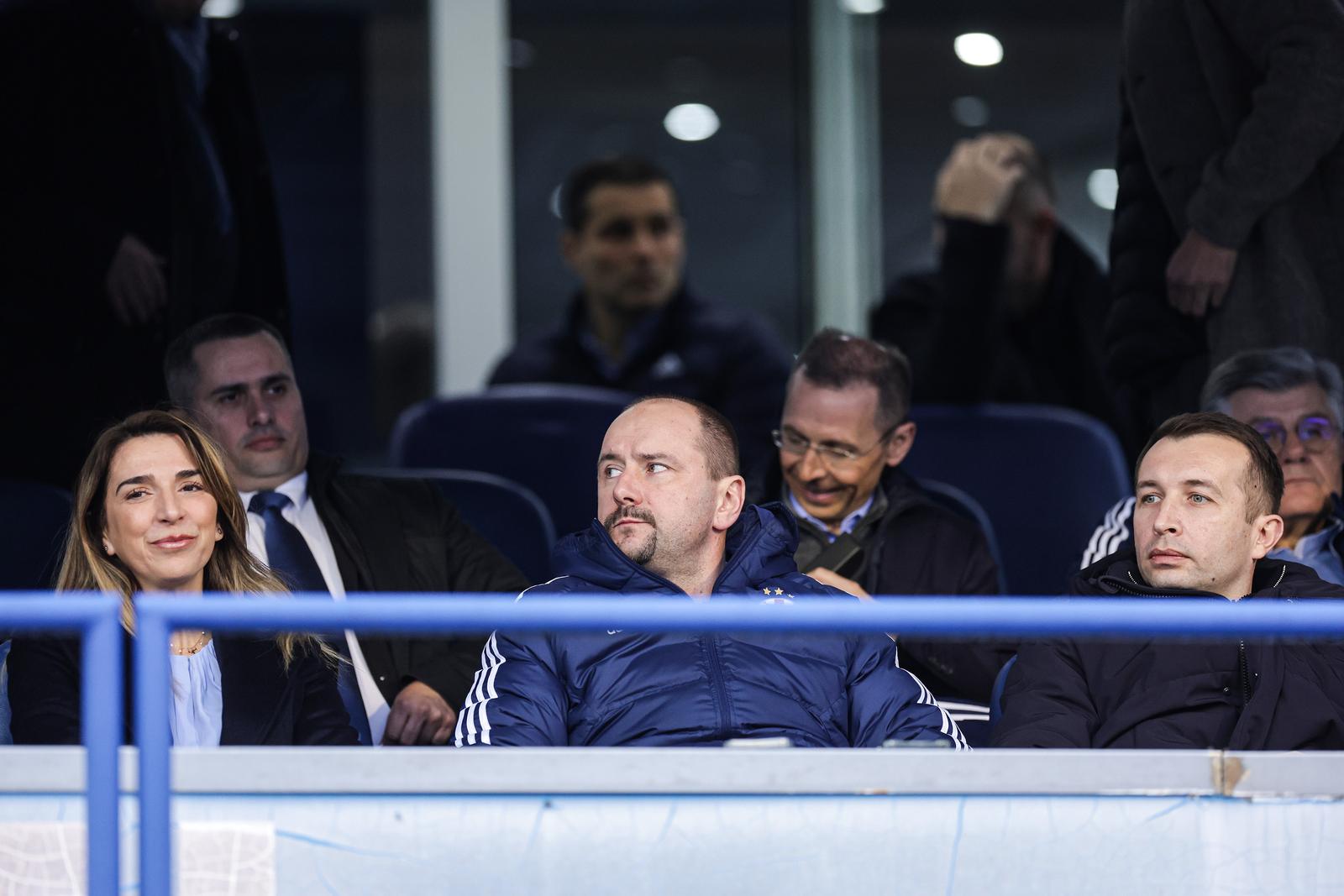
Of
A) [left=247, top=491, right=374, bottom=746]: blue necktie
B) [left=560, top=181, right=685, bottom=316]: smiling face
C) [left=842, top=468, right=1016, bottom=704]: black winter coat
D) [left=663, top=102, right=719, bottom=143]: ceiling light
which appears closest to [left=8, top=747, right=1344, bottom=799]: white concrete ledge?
[left=247, top=491, right=374, bottom=746]: blue necktie

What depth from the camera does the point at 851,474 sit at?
99.0 inches

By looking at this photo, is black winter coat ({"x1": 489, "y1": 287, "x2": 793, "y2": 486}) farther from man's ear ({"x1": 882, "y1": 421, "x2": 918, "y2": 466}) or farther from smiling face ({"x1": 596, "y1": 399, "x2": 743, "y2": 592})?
smiling face ({"x1": 596, "y1": 399, "x2": 743, "y2": 592})

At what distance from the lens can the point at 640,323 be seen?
3514 millimetres

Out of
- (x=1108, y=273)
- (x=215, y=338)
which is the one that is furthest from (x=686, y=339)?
(x=215, y=338)

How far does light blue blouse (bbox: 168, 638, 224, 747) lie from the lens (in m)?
1.90

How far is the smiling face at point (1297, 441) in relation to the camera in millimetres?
2416

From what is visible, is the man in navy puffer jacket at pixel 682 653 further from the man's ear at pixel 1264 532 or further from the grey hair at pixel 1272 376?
the grey hair at pixel 1272 376

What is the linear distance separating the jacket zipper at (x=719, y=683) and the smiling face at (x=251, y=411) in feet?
2.65

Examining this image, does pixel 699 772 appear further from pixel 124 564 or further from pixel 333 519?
pixel 333 519

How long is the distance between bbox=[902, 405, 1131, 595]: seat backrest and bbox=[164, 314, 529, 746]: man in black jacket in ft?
3.16

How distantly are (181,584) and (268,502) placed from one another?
385mm

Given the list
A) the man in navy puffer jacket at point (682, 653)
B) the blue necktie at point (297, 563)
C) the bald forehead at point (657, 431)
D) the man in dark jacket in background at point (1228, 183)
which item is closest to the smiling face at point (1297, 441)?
the man in dark jacket in background at point (1228, 183)

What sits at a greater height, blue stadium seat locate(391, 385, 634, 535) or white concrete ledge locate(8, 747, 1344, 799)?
blue stadium seat locate(391, 385, 634, 535)

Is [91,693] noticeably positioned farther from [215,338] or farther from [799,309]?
[799,309]
